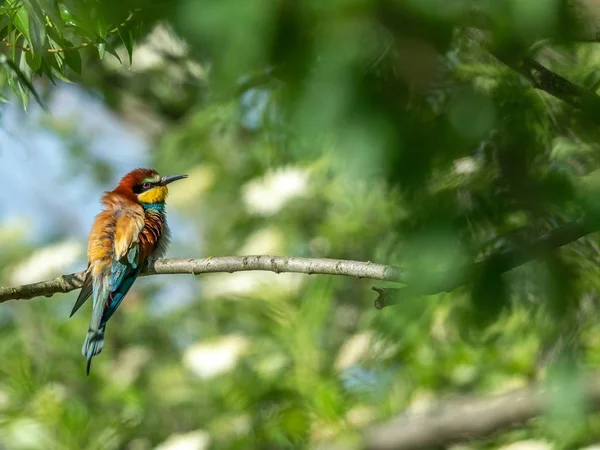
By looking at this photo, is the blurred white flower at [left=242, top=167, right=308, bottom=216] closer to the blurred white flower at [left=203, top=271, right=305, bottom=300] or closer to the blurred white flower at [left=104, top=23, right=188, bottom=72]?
the blurred white flower at [left=203, top=271, right=305, bottom=300]

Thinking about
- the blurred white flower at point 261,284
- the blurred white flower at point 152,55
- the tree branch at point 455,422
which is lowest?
the tree branch at point 455,422

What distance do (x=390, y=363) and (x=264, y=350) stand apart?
1.76 ft

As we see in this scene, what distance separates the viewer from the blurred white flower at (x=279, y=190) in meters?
3.71

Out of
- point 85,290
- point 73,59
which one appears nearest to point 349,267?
point 73,59

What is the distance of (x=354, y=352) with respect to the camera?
340 cm

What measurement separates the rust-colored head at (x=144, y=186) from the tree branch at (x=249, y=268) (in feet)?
3.64

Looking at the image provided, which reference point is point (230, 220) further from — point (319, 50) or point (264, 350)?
point (319, 50)

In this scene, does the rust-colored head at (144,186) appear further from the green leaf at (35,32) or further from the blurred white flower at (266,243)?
the green leaf at (35,32)

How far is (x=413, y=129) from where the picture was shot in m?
0.82

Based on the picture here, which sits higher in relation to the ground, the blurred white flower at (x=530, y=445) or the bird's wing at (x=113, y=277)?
the bird's wing at (x=113, y=277)

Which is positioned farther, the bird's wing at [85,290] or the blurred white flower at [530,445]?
the blurred white flower at [530,445]

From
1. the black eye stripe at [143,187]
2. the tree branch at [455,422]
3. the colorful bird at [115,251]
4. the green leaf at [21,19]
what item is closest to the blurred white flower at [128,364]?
the black eye stripe at [143,187]

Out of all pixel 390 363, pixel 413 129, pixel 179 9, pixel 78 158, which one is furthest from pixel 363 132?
pixel 78 158

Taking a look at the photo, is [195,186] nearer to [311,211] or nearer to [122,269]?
[311,211]
